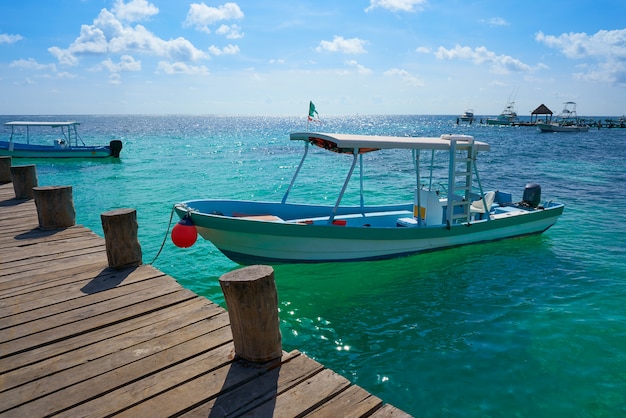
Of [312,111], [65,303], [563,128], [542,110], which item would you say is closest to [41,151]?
[312,111]

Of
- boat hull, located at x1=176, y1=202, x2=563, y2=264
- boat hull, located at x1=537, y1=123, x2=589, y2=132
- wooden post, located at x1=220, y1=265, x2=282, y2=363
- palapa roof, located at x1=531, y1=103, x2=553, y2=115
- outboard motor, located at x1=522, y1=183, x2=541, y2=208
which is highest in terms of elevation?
palapa roof, located at x1=531, y1=103, x2=553, y2=115

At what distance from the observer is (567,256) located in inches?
440

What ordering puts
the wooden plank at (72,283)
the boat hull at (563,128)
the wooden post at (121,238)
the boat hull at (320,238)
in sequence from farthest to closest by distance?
the boat hull at (563,128)
the boat hull at (320,238)
the wooden post at (121,238)
the wooden plank at (72,283)

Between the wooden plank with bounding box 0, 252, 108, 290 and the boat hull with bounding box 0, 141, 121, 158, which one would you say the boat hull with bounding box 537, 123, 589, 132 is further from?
the wooden plank with bounding box 0, 252, 108, 290

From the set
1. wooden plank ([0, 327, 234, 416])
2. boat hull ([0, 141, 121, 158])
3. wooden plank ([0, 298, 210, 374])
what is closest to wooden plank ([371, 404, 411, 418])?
wooden plank ([0, 327, 234, 416])

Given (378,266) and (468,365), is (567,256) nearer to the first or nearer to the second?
(378,266)

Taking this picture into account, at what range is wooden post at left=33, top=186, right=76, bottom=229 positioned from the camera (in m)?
6.65

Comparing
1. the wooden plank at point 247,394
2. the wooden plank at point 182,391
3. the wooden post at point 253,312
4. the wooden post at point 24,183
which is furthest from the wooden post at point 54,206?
the wooden plank at point 247,394

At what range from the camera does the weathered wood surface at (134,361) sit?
287 cm

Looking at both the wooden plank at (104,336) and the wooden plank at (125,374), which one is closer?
the wooden plank at (125,374)

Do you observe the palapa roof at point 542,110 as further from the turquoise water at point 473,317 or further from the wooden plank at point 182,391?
the wooden plank at point 182,391

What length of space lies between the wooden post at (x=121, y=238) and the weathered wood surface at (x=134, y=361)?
166 mm

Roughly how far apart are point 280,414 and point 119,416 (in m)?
1.11

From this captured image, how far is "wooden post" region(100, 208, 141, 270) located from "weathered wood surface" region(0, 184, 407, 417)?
166 millimetres
